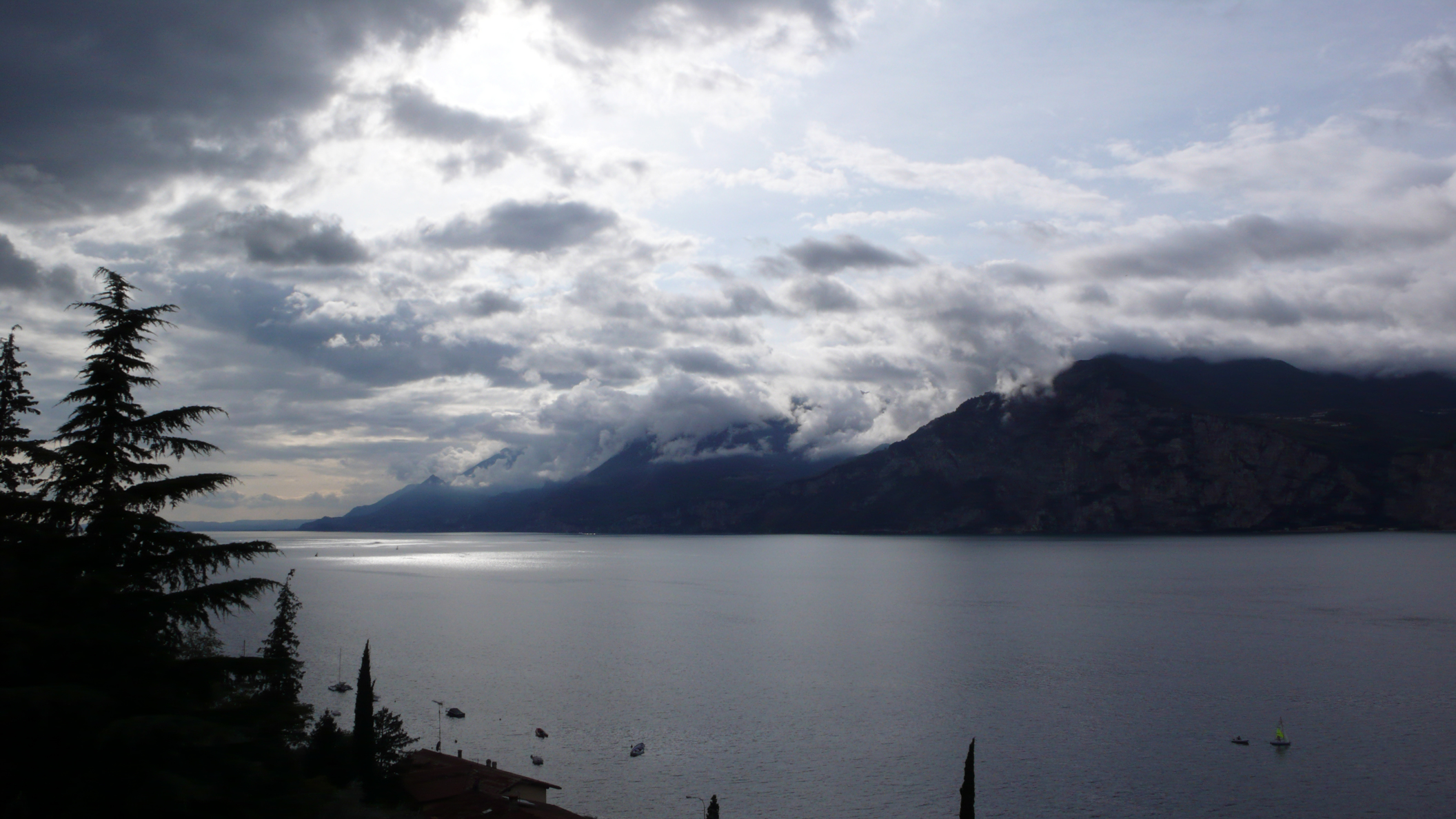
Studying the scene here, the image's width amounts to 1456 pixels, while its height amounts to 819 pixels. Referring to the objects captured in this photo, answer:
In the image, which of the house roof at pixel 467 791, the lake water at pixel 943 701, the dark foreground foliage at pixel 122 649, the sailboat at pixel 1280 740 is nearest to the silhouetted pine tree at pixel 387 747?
the house roof at pixel 467 791

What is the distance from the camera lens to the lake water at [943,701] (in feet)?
187

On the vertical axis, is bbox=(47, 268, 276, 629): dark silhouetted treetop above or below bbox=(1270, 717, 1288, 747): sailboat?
above

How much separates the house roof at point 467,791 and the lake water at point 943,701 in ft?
14.5

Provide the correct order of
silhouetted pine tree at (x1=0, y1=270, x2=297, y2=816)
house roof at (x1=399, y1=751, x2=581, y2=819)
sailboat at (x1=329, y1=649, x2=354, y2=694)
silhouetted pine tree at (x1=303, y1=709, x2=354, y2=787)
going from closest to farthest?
silhouetted pine tree at (x1=0, y1=270, x2=297, y2=816), silhouetted pine tree at (x1=303, y1=709, x2=354, y2=787), house roof at (x1=399, y1=751, x2=581, y2=819), sailboat at (x1=329, y1=649, x2=354, y2=694)

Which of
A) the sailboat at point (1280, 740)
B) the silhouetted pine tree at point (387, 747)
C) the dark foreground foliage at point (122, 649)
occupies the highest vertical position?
the dark foreground foliage at point (122, 649)

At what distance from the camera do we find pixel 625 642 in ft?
394

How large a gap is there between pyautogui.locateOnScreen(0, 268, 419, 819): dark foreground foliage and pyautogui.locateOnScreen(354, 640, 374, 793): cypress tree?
31.5 meters

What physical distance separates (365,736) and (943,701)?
55.5m

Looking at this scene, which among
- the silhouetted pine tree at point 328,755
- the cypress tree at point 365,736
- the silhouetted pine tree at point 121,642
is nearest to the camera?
the silhouetted pine tree at point 121,642

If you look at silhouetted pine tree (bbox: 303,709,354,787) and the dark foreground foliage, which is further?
silhouetted pine tree (bbox: 303,709,354,787)

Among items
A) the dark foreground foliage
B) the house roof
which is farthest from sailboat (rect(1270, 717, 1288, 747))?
the dark foreground foliage

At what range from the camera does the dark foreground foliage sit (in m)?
12.0

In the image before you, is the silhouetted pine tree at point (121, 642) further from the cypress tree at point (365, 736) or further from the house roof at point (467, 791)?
the house roof at point (467, 791)

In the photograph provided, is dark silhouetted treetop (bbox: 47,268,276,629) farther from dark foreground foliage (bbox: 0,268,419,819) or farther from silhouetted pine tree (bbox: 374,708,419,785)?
silhouetted pine tree (bbox: 374,708,419,785)
